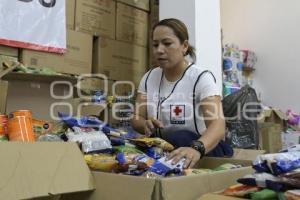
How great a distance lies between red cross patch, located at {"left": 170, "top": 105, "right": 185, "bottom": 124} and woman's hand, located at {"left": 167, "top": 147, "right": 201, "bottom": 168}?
324mm

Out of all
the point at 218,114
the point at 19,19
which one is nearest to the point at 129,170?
the point at 218,114

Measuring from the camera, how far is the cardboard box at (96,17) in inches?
86.7

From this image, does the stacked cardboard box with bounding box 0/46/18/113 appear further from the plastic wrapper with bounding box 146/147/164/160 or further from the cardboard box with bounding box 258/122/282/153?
the cardboard box with bounding box 258/122/282/153

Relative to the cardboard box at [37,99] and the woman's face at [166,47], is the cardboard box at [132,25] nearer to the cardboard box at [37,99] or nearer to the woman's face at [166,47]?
the cardboard box at [37,99]

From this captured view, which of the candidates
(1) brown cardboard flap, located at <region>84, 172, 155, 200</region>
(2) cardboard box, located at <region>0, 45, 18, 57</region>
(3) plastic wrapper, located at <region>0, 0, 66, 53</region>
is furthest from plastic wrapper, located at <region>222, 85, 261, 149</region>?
(1) brown cardboard flap, located at <region>84, 172, 155, 200</region>

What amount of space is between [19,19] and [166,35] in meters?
0.92

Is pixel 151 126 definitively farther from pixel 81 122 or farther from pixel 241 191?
pixel 241 191

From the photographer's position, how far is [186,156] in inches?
36.5

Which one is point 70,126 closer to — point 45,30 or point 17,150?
point 17,150

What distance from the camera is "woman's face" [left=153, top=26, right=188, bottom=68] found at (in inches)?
53.7

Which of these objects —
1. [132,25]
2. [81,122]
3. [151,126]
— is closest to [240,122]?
[132,25]

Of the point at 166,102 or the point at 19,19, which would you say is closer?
the point at 166,102

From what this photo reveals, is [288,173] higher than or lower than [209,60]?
lower

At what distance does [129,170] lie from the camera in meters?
0.77
